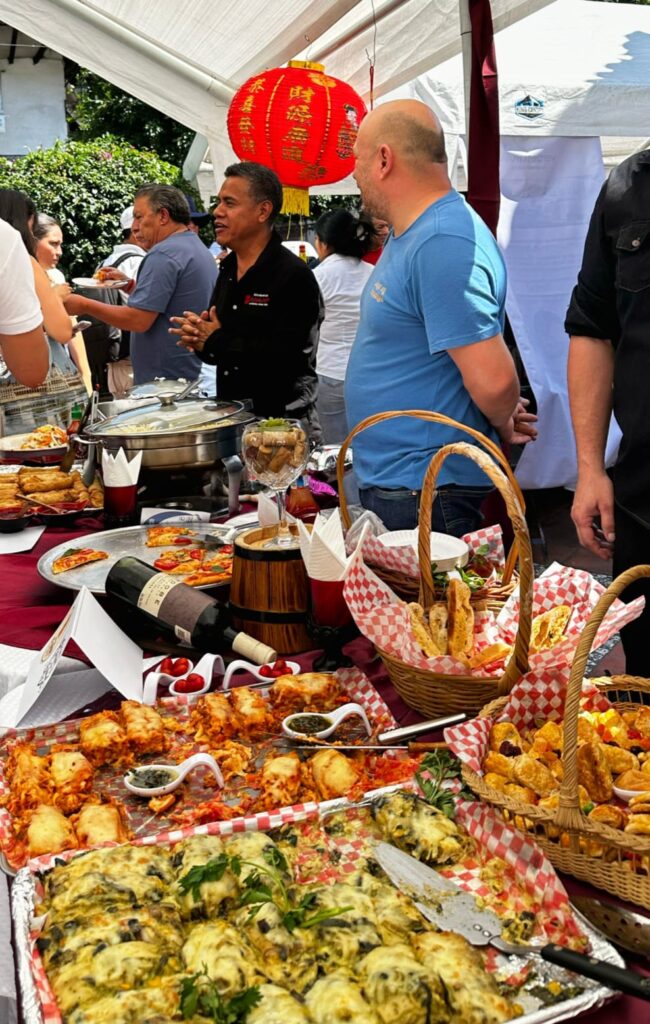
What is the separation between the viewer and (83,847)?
122 centimetres

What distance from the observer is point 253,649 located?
1797 millimetres

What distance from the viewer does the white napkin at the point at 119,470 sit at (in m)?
2.62

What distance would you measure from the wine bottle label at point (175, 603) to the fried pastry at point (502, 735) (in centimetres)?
70

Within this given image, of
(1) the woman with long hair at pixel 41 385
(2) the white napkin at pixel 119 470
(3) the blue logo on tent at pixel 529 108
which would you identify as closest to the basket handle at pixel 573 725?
(2) the white napkin at pixel 119 470

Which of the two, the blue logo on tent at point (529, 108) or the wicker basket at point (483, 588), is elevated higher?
the blue logo on tent at point (529, 108)

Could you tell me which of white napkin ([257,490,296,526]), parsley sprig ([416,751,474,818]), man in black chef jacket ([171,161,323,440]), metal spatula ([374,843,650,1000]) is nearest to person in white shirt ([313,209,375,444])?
man in black chef jacket ([171,161,323,440])

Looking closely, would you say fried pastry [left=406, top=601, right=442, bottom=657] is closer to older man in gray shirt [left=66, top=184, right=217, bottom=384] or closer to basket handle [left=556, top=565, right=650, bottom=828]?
basket handle [left=556, top=565, right=650, bottom=828]

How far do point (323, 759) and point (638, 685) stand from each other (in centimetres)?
51

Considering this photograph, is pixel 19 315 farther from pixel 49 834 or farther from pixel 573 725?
pixel 573 725

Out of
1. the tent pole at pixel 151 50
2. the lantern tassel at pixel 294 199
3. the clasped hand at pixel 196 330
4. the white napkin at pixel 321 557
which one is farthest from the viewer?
the tent pole at pixel 151 50

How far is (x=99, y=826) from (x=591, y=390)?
1.63 meters

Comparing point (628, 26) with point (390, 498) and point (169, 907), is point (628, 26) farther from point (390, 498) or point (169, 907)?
point (169, 907)

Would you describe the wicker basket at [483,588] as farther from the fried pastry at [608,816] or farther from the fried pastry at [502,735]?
the fried pastry at [608,816]

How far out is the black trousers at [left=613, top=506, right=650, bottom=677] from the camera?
2176 mm
